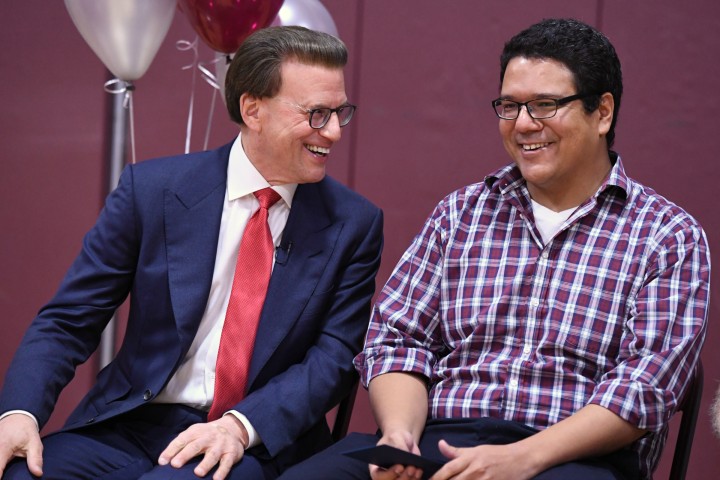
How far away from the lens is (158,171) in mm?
2377

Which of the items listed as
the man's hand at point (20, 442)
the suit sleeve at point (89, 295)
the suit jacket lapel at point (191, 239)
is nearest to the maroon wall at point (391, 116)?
the suit jacket lapel at point (191, 239)

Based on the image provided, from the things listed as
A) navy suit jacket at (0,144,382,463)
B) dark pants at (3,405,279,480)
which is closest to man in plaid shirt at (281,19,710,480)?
navy suit jacket at (0,144,382,463)

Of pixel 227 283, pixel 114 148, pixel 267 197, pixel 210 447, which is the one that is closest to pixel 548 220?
pixel 267 197

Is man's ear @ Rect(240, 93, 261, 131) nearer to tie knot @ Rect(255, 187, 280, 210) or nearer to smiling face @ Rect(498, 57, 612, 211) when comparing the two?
tie knot @ Rect(255, 187, 280, 210)

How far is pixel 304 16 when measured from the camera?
2.81m

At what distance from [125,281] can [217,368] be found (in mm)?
313

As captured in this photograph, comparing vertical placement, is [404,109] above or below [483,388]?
above

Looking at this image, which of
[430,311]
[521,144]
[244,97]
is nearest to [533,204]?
[521,144]

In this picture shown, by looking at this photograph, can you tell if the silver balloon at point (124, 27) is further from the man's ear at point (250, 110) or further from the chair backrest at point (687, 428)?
the chair backrest at point (687, 428)

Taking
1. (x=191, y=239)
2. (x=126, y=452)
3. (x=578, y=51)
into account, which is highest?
(x=578, y=51)

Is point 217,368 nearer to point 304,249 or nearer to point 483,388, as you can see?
point 304,249

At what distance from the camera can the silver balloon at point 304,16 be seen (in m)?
2.80

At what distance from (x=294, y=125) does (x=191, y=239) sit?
0.36 metres

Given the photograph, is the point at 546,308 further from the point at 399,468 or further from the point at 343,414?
the point at 343,414
